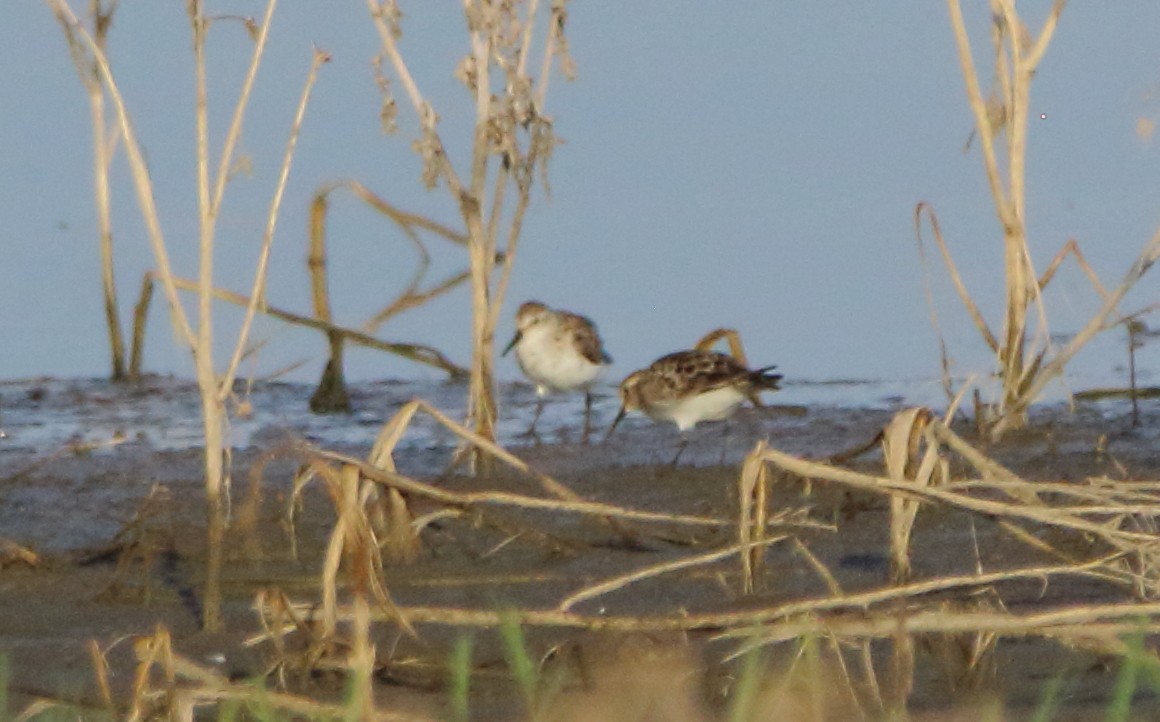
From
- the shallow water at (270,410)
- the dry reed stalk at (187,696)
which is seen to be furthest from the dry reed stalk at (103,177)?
the dry reed stalk at (187,696)

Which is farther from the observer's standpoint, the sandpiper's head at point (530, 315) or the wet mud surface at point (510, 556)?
the sandpiper's head at point (530, 315)

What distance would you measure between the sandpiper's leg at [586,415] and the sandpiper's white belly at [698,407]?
32 centimetres

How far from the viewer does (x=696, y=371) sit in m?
9.13

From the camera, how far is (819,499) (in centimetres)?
688

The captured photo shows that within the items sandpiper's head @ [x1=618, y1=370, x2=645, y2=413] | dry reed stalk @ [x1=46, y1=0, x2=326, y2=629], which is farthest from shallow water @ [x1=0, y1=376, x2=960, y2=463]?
dry reed stalk @ [x1=46, y1=0, x2=326, y2=629]

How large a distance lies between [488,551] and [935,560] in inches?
49.5

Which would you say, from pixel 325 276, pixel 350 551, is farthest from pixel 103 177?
pixel 350 551

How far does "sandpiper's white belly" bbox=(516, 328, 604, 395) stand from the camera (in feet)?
32.9

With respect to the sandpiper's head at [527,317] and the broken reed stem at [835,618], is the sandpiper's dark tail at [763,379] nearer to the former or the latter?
the sandpiper's head at [527,317]

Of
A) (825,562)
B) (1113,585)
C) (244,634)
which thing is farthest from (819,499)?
(244,634)

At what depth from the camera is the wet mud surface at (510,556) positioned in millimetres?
4473

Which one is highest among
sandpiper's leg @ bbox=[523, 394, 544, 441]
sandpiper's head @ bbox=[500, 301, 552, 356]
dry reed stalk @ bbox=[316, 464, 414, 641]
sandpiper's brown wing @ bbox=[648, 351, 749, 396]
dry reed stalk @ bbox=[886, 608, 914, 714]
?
sandpiper's head @ bbox=[500, 301, 552, 356]

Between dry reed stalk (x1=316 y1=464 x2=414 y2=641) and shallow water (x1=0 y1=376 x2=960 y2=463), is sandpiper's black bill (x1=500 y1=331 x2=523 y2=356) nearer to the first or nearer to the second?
shallow water (x1=0 y1=376 x2=960 y2=463)

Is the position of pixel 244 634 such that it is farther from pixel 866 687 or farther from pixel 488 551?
pixel 866 687
